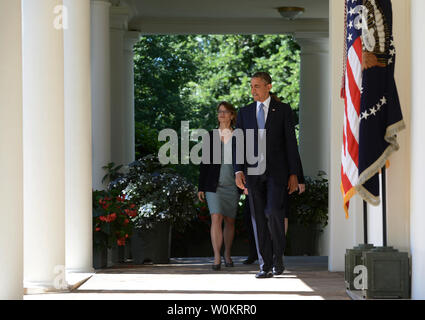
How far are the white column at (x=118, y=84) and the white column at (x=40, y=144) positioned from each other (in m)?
8.78

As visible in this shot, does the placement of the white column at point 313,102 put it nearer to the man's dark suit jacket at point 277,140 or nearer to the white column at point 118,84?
the white column at point 118,84

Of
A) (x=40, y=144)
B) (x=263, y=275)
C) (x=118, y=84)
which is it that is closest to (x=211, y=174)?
(x=263, y=275)

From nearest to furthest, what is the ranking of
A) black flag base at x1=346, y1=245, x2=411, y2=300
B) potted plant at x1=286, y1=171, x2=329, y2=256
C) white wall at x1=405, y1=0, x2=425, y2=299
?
white wall at x1=405, y1=0, x2=425, y2=299
black flag base at x1=346, y1=245, x2=411, y2=300
potted plant at x1=286, y1=171, x2=329, y2=256

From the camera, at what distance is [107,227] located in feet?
44.5

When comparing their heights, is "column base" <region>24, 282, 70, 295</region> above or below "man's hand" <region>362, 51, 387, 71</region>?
below

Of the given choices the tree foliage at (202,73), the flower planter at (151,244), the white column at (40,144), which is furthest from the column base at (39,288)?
the tree foliage at (202,73)

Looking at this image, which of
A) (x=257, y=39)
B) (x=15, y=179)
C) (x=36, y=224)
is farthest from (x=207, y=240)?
(x=257, y=39)

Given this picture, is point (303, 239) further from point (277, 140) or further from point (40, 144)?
point (40, 144)

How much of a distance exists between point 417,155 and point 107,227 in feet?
21.6

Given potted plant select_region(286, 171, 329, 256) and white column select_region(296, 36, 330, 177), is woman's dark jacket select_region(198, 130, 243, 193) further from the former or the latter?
white column select_region(296, 36, 330, 177)

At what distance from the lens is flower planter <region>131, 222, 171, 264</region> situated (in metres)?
14.8

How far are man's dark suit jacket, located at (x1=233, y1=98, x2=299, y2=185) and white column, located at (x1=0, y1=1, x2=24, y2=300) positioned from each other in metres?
5.13

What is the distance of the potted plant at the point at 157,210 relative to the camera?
14.6m

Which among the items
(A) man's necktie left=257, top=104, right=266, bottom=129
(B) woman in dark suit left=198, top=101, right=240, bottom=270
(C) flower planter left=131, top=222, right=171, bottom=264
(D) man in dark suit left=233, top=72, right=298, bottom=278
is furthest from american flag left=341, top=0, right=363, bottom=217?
(C) flower planter left=131, top=222, right=171, bottom=264
